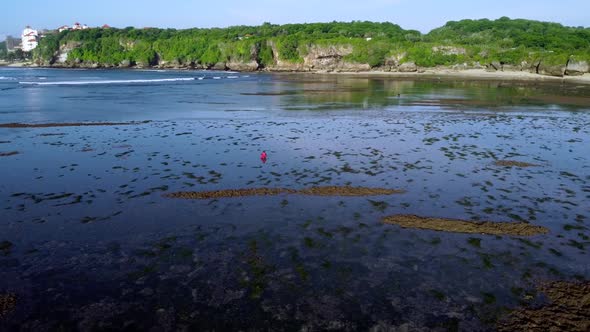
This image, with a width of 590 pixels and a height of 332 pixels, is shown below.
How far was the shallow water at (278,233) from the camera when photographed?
7598mm

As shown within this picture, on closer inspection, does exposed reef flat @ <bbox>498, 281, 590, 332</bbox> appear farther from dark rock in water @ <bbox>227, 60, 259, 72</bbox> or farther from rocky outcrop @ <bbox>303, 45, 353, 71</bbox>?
dark rock in water @ <bbox>227, 60, 259, 72</bbox>

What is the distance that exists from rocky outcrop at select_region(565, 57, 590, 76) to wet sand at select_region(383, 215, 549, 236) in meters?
112

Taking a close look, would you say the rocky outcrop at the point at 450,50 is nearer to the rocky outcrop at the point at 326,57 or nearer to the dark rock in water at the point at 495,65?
the dark rock in water at the point at 495,65

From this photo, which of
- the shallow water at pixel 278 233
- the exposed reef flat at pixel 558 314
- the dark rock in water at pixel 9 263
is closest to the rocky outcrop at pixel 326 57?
the shallow water at pixel 278 233

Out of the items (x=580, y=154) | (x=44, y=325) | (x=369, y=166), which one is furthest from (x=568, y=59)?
(x=44, y=325)

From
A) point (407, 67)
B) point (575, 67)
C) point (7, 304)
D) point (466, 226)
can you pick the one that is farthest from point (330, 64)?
point (7, 304)

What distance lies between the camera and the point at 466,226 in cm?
1128

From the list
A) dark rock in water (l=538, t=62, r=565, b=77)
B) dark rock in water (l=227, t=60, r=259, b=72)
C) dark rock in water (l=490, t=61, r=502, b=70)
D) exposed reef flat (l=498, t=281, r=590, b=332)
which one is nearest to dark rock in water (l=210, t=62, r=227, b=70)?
dark rock in water (l=227, t=60, r=259, b=72)

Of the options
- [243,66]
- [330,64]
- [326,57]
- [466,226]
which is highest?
[326,57]

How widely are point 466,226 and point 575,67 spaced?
113 meters

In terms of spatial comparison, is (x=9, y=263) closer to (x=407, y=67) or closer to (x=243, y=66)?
(x=407, y=67)

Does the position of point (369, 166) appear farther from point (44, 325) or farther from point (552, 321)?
point (44, 325)

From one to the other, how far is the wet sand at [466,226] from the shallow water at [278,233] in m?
0.33

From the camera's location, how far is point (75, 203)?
1302cm
